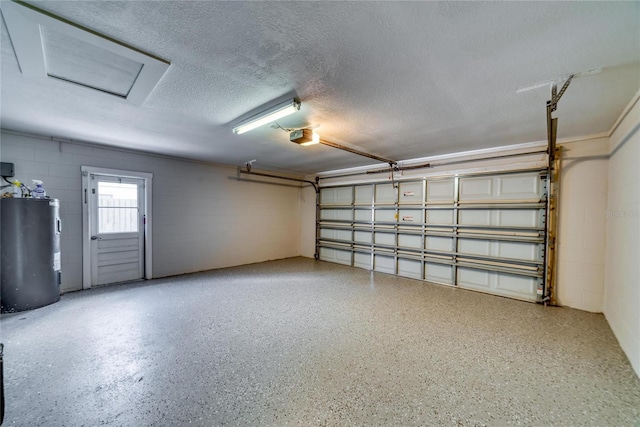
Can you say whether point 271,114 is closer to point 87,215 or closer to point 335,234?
point 87,215

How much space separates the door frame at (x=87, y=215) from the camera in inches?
153

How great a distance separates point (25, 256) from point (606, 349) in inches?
262

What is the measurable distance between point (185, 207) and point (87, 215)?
1488 mm

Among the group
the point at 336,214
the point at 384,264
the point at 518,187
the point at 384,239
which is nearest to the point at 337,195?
the point at 336,214

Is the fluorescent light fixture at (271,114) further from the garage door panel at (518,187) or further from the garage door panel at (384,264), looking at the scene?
the garage door panel at (384,264)

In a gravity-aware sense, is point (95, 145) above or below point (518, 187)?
above

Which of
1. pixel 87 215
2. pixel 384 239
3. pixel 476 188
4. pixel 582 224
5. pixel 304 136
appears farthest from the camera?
pixel 384 239

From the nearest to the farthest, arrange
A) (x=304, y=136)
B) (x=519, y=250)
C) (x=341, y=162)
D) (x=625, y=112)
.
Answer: (x=625, y=112), (x=304, y=136), (x=519, y=250), (x=341, y=162)

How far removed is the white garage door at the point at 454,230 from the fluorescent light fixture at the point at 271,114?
3.35m

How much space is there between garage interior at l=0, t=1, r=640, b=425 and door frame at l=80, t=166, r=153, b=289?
3 centimetres

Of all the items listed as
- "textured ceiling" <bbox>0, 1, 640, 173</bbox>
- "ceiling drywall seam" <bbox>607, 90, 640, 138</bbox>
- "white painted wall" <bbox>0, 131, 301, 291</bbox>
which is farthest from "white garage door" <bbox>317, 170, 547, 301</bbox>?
"white painted wall" <bbox>0, 131, 301, 291</bbox>

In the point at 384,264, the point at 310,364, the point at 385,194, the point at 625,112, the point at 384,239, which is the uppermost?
the point at 625,112

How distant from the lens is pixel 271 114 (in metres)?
2.48

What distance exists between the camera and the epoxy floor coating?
61.7 inches
